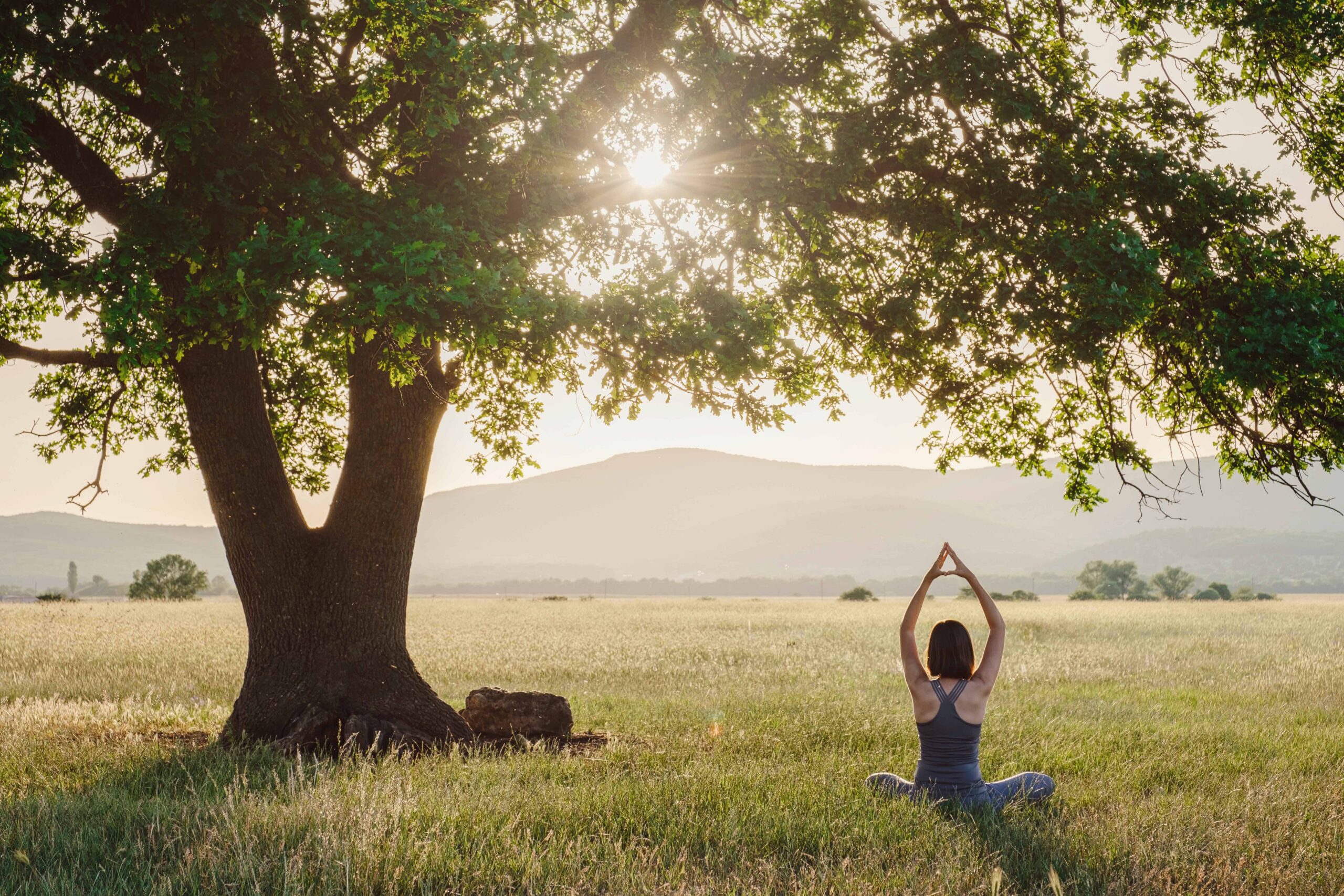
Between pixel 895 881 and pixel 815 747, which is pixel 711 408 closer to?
pixel 815 747

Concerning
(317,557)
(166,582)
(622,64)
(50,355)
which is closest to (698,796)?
(317,557)

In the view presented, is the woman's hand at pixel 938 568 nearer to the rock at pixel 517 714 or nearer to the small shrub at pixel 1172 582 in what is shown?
the rock at pixel 517 714

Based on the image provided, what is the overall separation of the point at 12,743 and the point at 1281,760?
13.5 m

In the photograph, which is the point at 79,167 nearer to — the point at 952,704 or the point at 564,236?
the point at 564,236

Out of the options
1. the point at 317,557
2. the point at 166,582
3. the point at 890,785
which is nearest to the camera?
the point at 890,785

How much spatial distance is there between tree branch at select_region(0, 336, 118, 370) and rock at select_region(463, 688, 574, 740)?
5.86 meters

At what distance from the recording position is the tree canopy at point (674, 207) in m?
7.40

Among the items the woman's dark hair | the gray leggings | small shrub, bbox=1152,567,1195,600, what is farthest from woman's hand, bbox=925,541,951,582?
small shrub, bbox=1152,567,1195,600

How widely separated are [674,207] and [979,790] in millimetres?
7358

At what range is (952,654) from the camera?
21.1 ft

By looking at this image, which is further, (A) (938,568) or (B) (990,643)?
(A) (938,568)

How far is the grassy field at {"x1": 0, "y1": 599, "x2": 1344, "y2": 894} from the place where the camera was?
4949mm

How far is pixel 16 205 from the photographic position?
11719 millimetres

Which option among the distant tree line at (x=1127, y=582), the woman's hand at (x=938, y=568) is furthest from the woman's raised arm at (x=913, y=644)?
the distant tree line at (x=1127, y=582)
